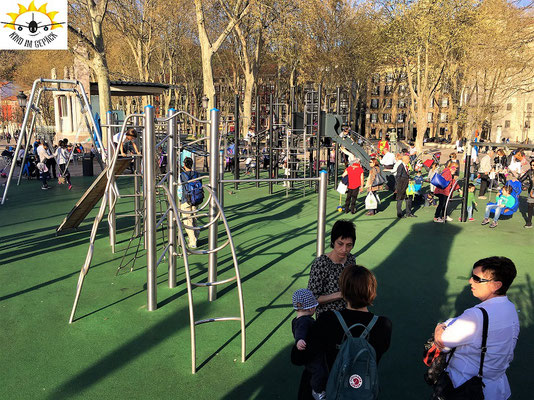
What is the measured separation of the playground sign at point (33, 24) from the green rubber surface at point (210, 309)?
9.49 metres

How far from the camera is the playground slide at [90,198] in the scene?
8109 mm

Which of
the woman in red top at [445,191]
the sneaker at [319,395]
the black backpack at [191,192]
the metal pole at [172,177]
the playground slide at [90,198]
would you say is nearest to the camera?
the sneaker at [319,395]

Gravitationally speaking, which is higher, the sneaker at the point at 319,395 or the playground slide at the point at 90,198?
the playground slide at the point at 90,198

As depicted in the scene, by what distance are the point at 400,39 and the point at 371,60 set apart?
1232 centimetres

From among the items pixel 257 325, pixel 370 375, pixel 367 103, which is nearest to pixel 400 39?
pixel 257 325

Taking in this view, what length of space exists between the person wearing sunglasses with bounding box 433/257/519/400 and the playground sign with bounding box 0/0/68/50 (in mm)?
17665

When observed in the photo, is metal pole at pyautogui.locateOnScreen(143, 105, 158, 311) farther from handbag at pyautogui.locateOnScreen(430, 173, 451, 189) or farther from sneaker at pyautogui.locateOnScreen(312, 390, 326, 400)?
handbag at pyautogui.locateOnScreen(430, 173, 451, 189)

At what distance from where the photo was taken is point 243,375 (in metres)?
4.57

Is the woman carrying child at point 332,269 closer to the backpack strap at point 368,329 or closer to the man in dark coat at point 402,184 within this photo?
the backpack strap at point 368,329

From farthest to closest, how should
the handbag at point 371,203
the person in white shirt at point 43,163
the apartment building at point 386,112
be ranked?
the apartment building at point 386,112, the person in white shirt at point 43,163, the handbag at point 371,203

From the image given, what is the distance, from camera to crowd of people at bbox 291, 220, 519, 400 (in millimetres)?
2729

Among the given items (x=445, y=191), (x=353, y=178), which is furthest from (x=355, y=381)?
(x=445, y=191)

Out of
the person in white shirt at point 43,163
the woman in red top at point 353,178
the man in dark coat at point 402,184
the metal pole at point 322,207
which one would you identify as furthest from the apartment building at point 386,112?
the metal pole at point 322,207

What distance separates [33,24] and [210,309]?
1631 centimetres
